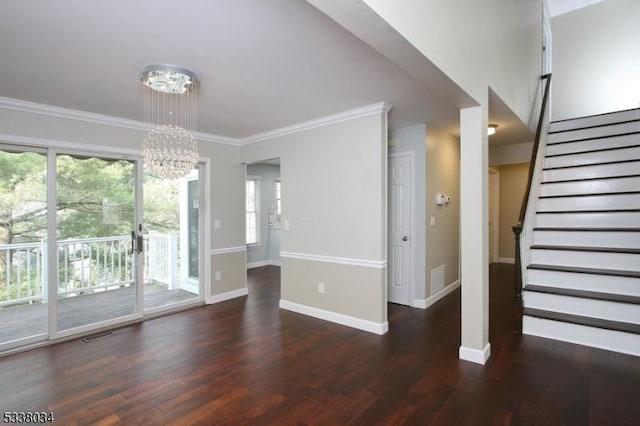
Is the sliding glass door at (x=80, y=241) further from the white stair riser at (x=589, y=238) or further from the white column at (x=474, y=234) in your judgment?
the white stair riser at (x=589, y=238)

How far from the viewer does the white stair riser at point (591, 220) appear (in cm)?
369

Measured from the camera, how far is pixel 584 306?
3.19 metres

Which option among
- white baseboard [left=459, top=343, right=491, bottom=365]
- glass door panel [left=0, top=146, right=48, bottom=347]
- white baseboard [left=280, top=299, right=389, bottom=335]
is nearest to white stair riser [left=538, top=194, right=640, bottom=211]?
white baseboard [left=459, top=343, right=491, bottom=365]

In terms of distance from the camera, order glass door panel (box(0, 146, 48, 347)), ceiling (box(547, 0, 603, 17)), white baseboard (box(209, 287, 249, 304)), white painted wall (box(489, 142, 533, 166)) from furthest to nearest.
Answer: ceiling (box(547, 0, 603, 17)), white painted wall (box(489, 142, 533, 166)), white baseboard (box(209, 287, 249, 304)), glass door panel (box(0, 146, 48, 347))

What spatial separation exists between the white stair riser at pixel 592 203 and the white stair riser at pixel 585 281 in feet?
3.87

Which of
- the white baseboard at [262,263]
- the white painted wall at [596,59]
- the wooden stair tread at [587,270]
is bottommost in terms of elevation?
the white baseboard at [262,263]

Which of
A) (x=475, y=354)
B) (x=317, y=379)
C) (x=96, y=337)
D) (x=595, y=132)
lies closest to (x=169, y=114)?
(x=96, y=337)

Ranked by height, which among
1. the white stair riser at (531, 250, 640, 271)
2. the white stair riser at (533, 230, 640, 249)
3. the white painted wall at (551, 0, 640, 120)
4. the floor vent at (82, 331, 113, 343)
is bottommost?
the floor vent at (82, 331, 113, 343)

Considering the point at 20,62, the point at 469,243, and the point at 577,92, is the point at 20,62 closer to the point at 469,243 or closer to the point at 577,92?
the point at 469,243

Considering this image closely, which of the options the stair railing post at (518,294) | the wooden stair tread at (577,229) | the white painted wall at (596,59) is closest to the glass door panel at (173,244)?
the stair railing post at (518,294)

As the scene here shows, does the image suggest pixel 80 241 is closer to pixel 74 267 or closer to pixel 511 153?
pixel 74 267

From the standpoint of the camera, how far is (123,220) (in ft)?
13.0

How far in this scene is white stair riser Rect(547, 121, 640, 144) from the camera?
15.0ft

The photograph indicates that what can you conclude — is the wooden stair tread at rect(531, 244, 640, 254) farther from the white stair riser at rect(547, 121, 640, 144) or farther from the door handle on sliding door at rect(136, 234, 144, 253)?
the door handle on sliding door at rect(136, 234, 144, 253)
